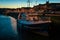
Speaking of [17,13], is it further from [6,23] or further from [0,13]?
[6,23]

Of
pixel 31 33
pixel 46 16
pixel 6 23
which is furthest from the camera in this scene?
pixel 6 23

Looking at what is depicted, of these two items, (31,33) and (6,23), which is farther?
(6,23)

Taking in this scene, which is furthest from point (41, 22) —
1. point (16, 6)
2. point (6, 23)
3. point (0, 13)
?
point (6, 23)

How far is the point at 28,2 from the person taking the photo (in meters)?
2.11

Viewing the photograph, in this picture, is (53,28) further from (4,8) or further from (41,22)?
(4,8)

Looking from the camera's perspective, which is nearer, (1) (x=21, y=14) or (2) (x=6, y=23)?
(1) (x=21, y=14)

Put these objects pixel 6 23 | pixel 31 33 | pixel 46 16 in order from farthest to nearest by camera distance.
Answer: pixel 6 23
pixel 31 33
pixel 46 16

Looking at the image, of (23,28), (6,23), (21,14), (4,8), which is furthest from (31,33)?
(6,23)

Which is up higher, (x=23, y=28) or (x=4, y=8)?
(x=4, y=8)

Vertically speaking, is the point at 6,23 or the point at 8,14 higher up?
the point at 8,14

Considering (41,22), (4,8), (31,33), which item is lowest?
(31,33)

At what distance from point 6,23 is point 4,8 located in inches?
24.3

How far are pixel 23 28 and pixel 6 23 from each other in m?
0.54

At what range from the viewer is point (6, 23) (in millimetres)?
2695
